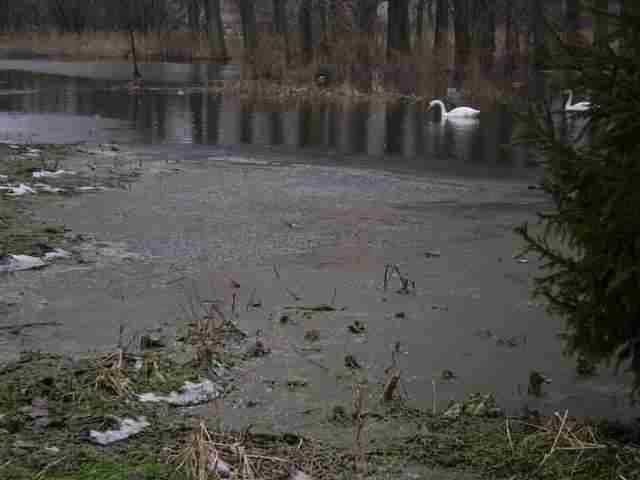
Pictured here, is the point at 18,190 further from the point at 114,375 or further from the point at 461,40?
the point at 461,40

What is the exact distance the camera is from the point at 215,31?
49781 millimetres

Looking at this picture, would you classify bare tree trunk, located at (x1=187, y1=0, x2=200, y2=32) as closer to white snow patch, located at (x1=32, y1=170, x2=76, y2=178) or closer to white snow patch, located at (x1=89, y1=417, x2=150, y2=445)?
white snow patch, located at (x1=32, y1=170, x2=76, y2=178)

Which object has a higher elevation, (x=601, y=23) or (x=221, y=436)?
(x=601, y=23)

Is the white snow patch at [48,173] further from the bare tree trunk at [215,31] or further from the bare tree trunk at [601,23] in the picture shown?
the bare tree trunk at [215,31]

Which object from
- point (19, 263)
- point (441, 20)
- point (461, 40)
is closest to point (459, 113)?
point (461, 40)

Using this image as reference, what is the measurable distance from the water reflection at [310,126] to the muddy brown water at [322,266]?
128 millimetres

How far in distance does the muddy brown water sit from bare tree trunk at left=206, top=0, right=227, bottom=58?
102ft

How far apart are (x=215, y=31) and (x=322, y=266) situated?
43005mm

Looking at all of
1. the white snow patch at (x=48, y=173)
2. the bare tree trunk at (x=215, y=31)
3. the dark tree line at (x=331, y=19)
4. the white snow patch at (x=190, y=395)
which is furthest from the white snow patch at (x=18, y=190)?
the bare tree trunk at (x=215, y=31)

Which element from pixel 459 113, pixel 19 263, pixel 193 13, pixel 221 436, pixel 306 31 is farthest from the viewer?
pixel 193 13

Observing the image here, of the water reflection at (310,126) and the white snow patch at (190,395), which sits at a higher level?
the water reflection at (310,126)

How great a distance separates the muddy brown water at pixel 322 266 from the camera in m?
5.64

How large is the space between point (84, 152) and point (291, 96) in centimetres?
1286

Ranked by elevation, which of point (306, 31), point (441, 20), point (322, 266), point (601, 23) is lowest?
point (322, 266)
